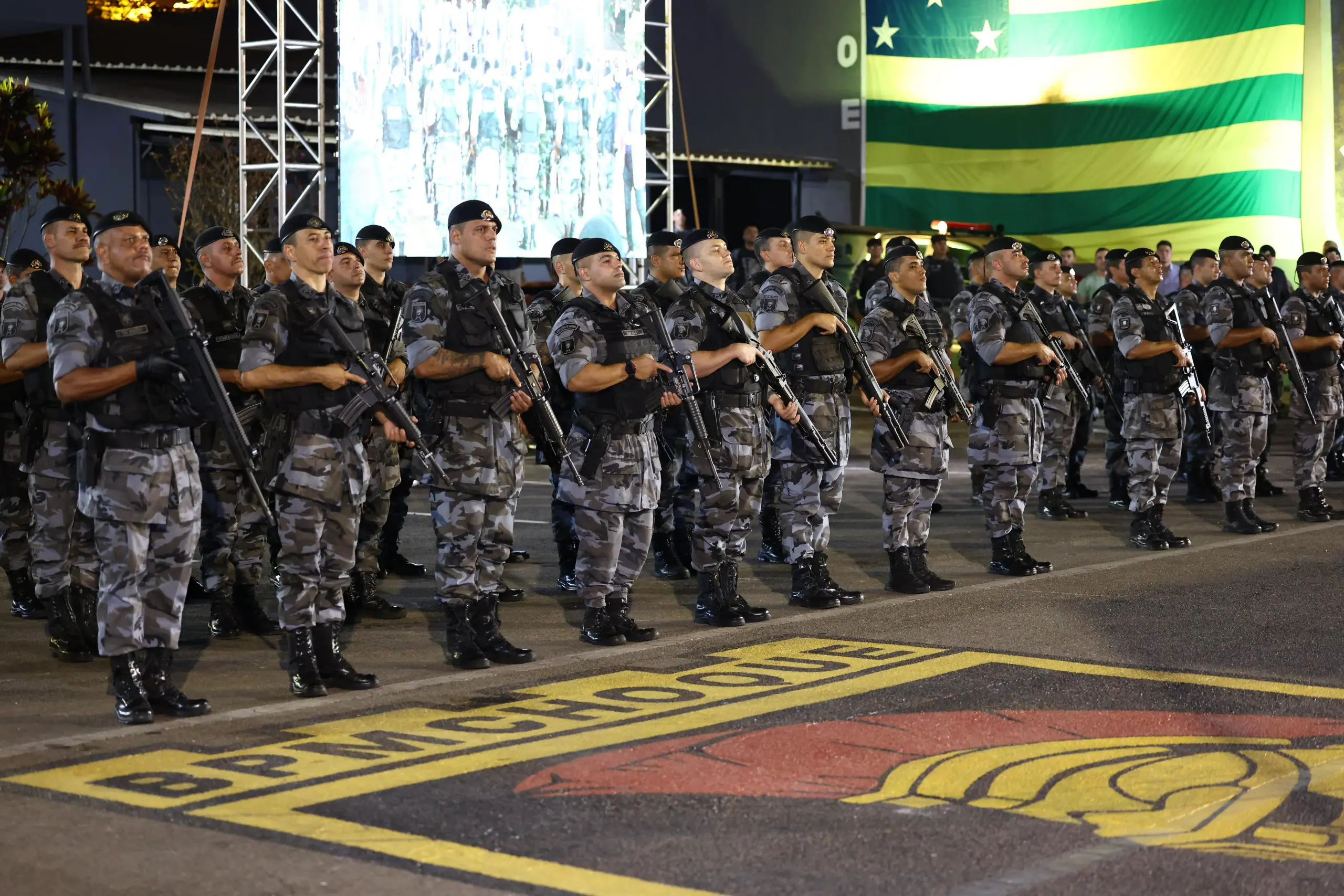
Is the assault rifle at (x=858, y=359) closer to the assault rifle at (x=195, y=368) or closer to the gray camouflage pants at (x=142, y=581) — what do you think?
the assault rifle at (x=195, y=368)

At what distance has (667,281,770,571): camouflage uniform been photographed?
8547mm

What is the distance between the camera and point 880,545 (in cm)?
1156

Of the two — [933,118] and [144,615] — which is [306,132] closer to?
[933,118]

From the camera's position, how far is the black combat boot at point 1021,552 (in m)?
10.2

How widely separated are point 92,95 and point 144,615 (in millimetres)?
16224

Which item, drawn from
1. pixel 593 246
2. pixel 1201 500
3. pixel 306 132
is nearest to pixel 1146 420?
pixel 1201 500

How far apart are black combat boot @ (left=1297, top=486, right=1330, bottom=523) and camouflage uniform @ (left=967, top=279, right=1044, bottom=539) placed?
11.3ft

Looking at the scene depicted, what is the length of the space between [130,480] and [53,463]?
1946mm

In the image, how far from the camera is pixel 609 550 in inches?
311

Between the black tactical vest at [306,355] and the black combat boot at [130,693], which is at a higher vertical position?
the black tactical vest at [306,355]

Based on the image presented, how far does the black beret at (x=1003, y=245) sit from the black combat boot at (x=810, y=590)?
245 centimetres

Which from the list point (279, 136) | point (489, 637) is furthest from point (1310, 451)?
point (279, 136)

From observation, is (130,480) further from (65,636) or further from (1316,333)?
(1316,333)

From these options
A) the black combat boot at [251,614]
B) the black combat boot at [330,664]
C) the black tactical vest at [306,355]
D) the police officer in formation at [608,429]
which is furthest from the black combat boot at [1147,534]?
the black tactical vest at [306,355]
